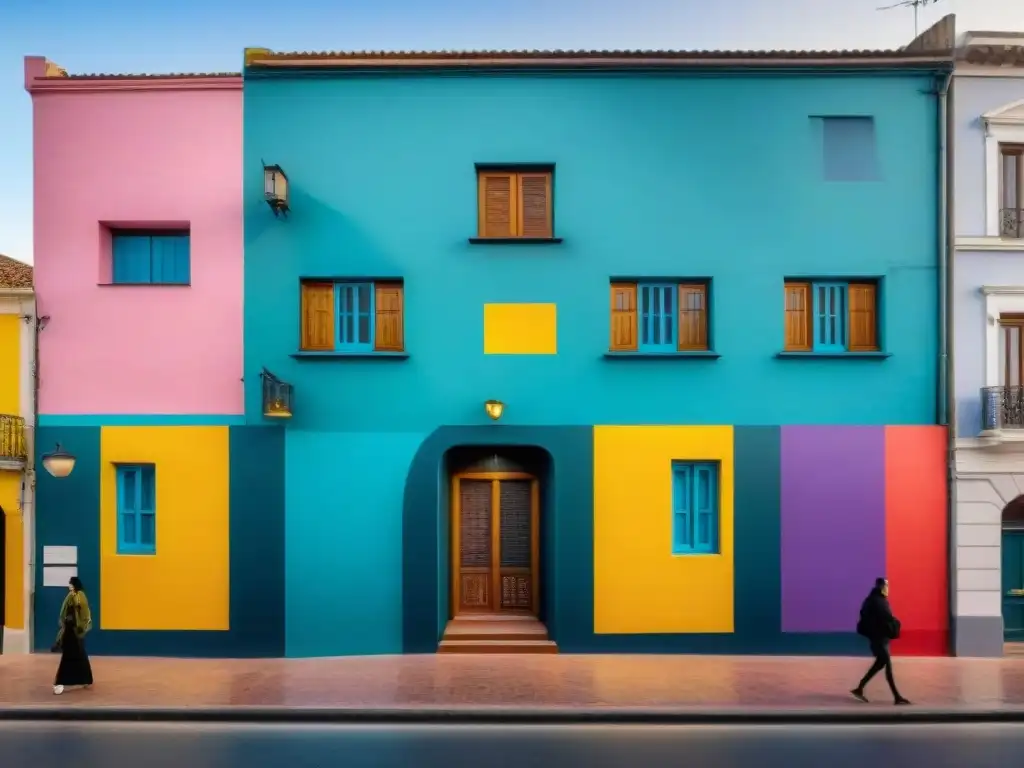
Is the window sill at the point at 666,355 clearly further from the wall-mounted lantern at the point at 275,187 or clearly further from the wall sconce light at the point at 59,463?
the wall sconce light at the point at 59,463

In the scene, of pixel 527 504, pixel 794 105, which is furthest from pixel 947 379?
pixel 527 504

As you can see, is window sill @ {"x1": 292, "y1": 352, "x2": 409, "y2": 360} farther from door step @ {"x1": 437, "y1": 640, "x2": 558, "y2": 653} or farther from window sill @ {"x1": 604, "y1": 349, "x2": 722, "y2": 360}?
door step @ {"x1": 437, "y1": 640, "x2": 558, "y2": 653}

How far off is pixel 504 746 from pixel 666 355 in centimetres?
620

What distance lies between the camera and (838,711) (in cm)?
838

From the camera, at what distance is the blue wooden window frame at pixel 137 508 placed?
432 inches

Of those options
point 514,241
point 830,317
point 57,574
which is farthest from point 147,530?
point 830,317

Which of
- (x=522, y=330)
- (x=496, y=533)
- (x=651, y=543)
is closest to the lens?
(x=651, y=543)

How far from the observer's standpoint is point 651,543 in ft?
35.7

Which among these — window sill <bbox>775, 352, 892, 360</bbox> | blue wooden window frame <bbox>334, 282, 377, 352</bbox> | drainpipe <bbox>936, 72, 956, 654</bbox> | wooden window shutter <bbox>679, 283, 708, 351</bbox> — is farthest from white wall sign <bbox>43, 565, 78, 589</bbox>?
drainpipe <bbox>936, 72, 956, 654</bbox>

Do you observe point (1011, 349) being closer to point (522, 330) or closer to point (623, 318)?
point (623, 318)

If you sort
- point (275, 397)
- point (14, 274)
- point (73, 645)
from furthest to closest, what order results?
point (14, 274) < point (275, 397) < point (73, 645)

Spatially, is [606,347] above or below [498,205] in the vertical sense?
below

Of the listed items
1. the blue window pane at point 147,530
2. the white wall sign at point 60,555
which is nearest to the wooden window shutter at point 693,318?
the blue window pane at point 147,530

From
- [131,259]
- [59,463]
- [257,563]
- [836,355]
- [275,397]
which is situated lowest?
[257,563]
